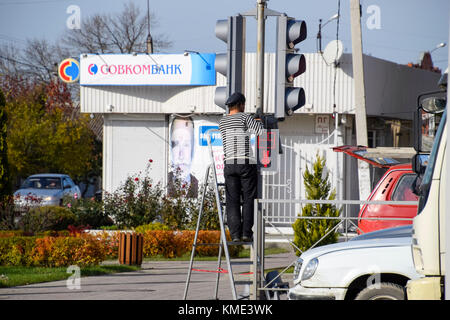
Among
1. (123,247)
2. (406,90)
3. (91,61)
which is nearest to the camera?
(123,247)

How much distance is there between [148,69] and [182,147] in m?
2.61

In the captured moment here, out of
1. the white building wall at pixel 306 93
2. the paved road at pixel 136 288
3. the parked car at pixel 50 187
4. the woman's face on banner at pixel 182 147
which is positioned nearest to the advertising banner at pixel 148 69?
the white building wall at pixel 306 93

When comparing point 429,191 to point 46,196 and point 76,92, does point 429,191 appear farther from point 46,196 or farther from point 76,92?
point 76,92

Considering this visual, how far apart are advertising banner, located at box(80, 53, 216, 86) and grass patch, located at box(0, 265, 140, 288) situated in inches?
381

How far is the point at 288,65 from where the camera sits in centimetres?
1045

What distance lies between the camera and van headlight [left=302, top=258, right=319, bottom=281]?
7777 millimetres

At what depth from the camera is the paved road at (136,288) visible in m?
Result: 10.7

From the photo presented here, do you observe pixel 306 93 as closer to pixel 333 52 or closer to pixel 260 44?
pixel 333 52

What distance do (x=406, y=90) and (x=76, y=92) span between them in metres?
26.2

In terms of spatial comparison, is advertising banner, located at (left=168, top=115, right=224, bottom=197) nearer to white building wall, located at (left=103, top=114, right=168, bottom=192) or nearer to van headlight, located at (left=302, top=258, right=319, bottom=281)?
white building wall, located at (left=103, top=114, right=168, bottom=192)
